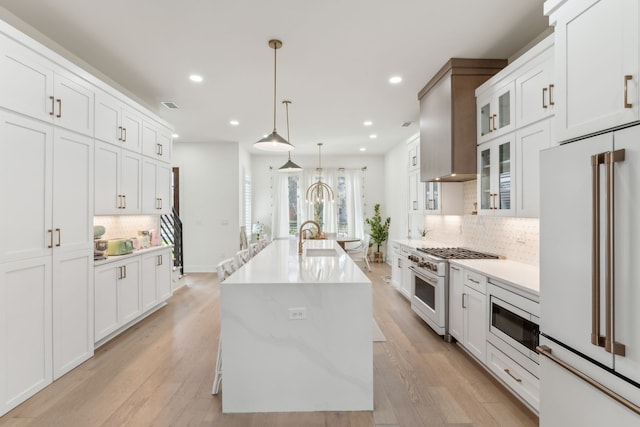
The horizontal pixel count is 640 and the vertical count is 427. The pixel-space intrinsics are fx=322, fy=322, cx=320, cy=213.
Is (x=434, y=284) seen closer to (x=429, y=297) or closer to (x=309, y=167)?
(x=429, y=297)

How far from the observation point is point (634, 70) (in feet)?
4.12

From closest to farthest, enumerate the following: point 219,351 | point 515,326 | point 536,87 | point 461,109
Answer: point 515,326
point 219,351
point 536,87
point 461,109

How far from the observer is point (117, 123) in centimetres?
352

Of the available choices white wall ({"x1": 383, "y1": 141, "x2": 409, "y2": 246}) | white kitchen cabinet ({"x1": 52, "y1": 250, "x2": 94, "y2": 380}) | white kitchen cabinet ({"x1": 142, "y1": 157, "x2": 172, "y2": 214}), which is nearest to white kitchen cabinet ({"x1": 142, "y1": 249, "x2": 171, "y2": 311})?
white kitchen cabinet ({"x1": 142, "y1": 157, "x2": 172, "y2": 214})

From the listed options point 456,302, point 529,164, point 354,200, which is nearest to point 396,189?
point 354,200

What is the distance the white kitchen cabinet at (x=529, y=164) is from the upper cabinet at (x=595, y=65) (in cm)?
101

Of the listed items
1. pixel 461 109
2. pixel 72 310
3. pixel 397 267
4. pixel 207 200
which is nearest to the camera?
pixel 72 310

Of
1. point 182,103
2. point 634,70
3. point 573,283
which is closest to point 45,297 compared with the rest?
point 182,103

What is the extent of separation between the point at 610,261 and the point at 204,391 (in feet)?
8.69

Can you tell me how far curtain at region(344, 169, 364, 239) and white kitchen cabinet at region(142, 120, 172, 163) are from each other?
16.8 feet

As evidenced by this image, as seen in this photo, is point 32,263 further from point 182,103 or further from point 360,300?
point 182,103

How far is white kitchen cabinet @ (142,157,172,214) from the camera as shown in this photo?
4168 mm

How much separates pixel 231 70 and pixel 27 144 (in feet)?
6.61

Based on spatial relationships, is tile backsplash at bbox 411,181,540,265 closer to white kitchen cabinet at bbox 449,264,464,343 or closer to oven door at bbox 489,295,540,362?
white kitchen cabinet at bbox 449,264,464,343
